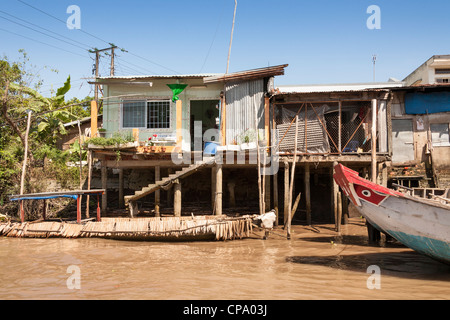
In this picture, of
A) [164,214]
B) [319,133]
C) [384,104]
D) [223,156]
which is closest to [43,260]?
[164,214]

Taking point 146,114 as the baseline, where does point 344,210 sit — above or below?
below

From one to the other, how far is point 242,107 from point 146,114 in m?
4.01

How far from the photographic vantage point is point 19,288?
784 cm

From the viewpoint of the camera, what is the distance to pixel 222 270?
29.4 ft

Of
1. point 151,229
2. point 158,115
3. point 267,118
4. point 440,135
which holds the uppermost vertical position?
point 158,115

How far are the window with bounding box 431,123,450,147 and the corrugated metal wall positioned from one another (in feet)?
26.6

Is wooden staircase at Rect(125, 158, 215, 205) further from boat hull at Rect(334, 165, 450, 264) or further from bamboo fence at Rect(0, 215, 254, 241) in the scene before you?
boat hull at Rect(334, 165, 450, 264)

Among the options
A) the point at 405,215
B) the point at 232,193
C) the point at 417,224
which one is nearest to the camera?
the point at 417,224

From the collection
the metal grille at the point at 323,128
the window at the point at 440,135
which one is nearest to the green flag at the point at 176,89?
the metal grille at the point at 323,128

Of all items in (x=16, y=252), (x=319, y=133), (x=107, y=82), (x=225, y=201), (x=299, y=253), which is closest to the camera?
(x=299, y=253)

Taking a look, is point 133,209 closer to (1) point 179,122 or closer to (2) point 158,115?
(1) point 179,122

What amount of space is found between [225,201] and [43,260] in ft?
30.8

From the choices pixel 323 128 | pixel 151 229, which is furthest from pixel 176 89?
pixel 323 128
